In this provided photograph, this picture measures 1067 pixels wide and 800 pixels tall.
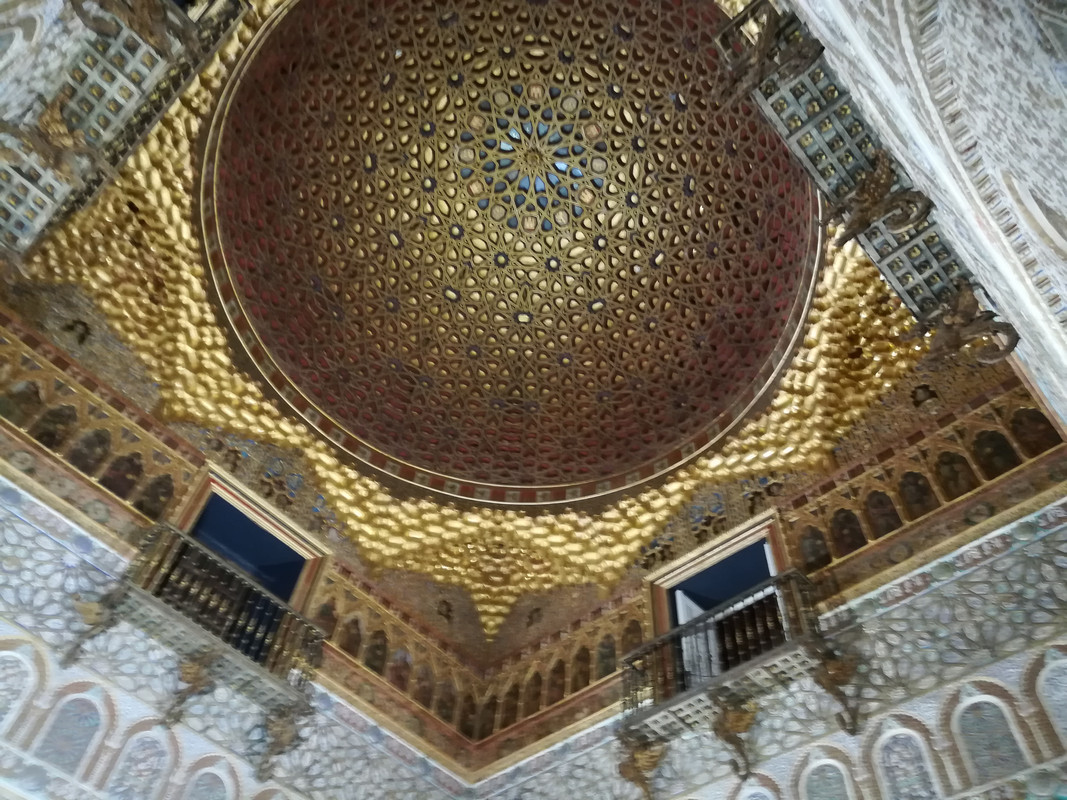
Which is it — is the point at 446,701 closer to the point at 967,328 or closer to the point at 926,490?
the point at 926,490

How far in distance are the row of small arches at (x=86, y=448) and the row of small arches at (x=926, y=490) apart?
15.6ft

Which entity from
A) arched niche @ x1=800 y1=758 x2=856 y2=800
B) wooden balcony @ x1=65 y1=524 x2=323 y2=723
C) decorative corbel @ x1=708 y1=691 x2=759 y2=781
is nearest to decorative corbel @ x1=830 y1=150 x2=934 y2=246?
decorative corbel @ x1=708 y1=691 x2=759 y2=781

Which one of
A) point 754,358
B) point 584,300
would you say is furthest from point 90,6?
point 754,358

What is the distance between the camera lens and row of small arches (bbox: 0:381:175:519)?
19.4ft

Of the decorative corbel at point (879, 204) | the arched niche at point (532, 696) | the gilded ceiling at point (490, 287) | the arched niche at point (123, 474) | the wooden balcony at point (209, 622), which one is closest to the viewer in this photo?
the decorative corbel at point (879, 204)

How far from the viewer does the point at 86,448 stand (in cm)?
618

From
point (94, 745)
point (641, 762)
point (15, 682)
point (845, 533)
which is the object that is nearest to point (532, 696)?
point (641, 762)

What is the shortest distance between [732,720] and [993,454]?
2482 millimetres

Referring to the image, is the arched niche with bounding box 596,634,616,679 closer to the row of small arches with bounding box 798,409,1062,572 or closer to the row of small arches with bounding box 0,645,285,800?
the row of small arches with bounding box 798,409,1062,572

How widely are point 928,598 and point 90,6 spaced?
6.31m

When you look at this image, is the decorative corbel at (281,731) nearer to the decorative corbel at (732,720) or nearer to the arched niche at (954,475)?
the decorative corbel at (732,720)

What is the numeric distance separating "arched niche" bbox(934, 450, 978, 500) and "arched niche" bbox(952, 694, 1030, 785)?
4.68ft

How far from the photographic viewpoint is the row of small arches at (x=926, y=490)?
5.73 meters

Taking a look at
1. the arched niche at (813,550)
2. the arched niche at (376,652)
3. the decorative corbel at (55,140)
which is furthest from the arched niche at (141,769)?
the arched niche at (813,550)
